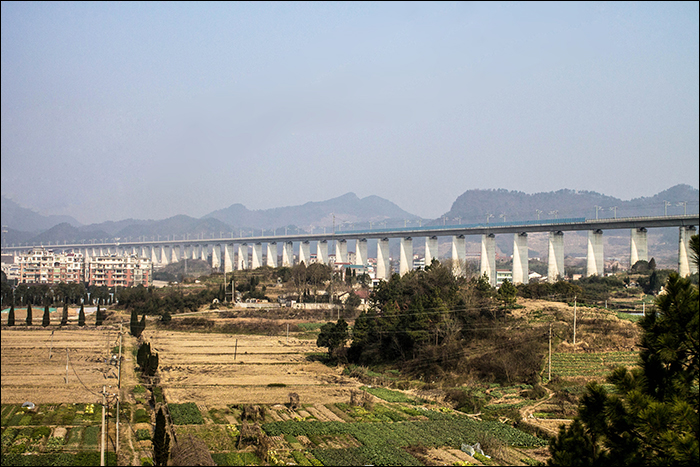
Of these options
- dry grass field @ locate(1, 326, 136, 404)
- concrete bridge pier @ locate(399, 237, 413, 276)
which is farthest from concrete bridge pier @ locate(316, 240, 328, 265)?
dry grass field @ locate(1, 326, 136, 404)

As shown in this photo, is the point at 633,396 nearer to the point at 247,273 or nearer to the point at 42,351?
the point at 42,351

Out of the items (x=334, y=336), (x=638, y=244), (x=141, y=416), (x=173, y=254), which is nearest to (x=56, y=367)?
(x=141, y=416)

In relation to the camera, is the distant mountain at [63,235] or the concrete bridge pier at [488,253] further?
the distant mountain at [63,235]

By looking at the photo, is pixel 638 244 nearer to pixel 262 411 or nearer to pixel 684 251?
pixel 684 251

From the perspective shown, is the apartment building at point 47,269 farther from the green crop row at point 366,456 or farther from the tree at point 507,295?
the green crop row at point 366,456

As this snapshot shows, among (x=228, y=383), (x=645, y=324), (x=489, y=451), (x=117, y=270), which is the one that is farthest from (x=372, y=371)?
(x=117, y=270)

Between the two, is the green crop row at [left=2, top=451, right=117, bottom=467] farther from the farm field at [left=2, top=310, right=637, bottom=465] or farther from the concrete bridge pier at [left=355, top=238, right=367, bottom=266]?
the concrete bridge pier at [left=355, top=238, right=367, bottom=266]

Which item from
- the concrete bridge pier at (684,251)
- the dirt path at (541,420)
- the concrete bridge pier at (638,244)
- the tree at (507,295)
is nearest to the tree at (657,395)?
the dirt path at (541,420)

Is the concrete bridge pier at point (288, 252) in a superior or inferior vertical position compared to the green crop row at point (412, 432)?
superior
